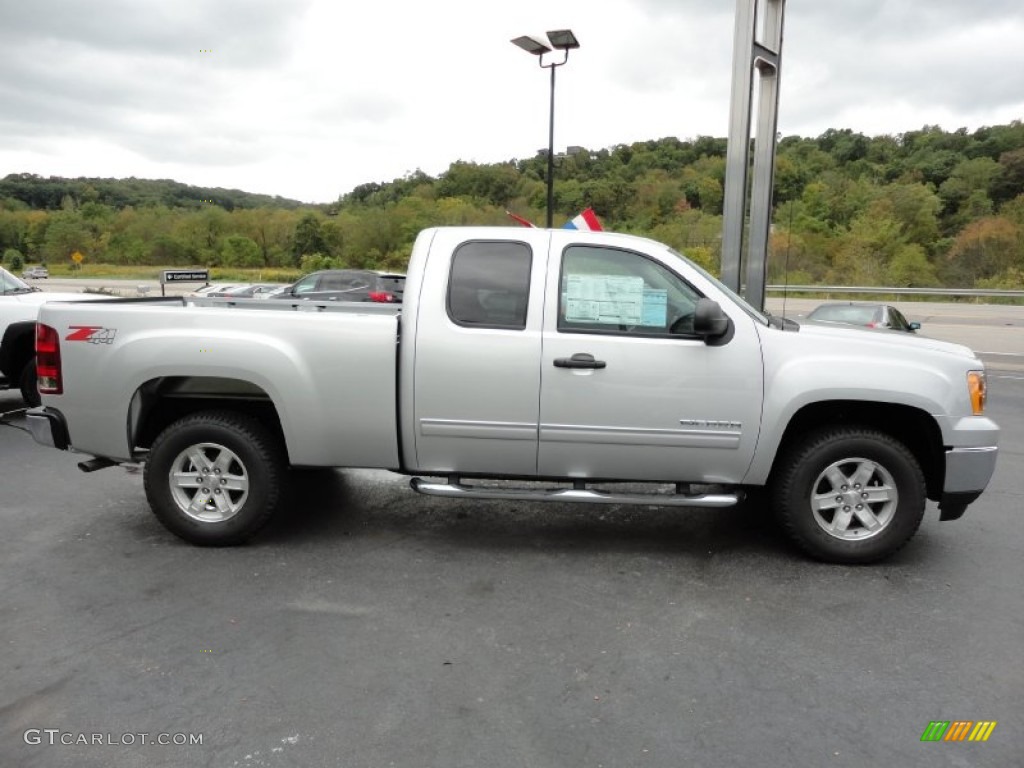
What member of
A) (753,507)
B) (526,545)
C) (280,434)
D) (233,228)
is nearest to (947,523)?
(753,507)

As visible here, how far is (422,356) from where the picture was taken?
416cm

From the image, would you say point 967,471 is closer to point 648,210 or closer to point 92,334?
point 92,334

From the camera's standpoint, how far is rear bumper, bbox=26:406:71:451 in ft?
14.6

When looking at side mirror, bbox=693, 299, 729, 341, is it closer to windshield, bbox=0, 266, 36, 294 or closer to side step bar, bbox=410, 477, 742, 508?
side step bar, bbox=410, 477, 742, 508

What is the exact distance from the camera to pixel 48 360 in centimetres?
441

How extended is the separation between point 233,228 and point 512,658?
9344cm

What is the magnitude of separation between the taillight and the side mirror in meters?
3.64

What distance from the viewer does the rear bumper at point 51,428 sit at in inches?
175

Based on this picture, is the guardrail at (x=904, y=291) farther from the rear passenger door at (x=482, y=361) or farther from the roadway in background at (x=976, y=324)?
the rear passenger door at (x=482, y=361)

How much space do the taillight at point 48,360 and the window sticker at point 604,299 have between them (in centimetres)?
298

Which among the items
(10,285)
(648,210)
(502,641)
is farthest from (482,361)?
(648,210)

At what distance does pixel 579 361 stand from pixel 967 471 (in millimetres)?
2214

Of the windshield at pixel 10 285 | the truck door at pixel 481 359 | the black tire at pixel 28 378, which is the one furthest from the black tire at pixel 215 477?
the windshield at pixel 10 285

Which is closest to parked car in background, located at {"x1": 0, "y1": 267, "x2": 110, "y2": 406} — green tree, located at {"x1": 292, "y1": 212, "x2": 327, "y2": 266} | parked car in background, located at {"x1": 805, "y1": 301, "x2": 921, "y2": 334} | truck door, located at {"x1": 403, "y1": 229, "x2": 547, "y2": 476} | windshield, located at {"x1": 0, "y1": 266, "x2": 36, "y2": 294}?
windshield, located at {"x1": 0, "y1": 266, "x2": 36, "y2": 294}
